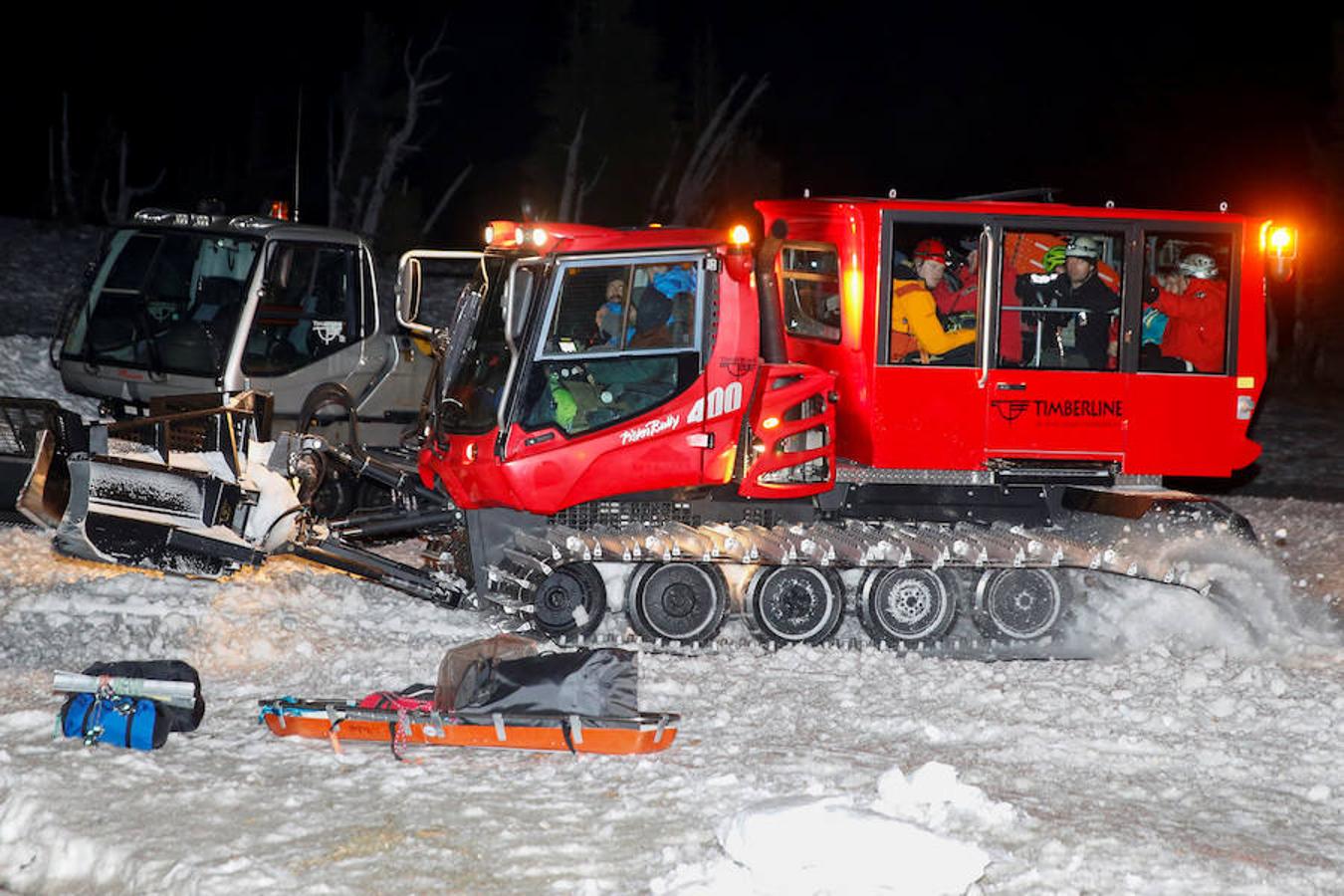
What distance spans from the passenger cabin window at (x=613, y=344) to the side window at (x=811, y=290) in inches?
37.1

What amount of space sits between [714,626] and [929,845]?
4085 millimetres

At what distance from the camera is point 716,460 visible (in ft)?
32.8

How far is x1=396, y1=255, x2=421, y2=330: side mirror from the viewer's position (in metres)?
9.99

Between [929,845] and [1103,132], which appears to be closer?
[929,845]

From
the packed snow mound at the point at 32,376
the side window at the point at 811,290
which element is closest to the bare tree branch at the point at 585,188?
the packed snow mound at the point at 32,376

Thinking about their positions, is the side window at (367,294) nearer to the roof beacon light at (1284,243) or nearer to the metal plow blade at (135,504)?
the metal plow blade at (135,504)

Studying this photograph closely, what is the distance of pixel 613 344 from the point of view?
9797mm

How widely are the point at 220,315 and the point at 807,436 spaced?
5.94 m

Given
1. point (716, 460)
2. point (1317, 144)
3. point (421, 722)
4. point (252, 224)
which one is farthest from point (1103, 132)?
point (421, 722)

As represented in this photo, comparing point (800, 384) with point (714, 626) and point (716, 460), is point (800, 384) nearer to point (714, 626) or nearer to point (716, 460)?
point (716, 460)

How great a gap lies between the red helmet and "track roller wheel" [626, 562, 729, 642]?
2.31 meters

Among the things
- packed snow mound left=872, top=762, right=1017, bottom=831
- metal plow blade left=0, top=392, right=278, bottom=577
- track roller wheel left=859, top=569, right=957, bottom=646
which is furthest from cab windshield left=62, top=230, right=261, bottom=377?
packed snow mound left=872, top=762, right=1017, bottom=831

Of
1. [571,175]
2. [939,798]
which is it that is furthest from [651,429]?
[571,175]

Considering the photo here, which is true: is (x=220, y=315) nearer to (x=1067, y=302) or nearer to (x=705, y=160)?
(x=1067, y=302)
